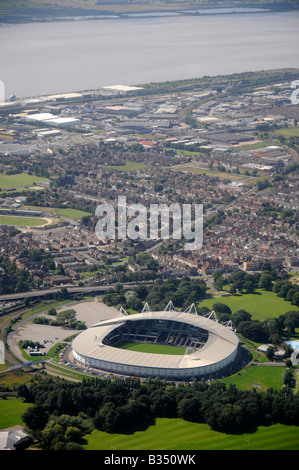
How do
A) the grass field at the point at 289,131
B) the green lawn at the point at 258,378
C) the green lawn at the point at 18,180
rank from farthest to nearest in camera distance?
the grass field at the point at 289,131 → the green lawn at the point at 18,180 → the green lawn at the point at 258,378

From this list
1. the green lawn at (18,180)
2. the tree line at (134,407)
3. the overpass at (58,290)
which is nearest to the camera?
the tree line at (134,407)

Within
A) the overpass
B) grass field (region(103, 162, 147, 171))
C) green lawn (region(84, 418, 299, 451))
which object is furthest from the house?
grass field (region(103, 162, 147, 171))

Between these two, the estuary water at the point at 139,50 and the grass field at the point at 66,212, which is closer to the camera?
the grass field at the point at 66,212

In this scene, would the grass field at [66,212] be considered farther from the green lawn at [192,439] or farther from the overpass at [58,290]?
the green lawn at [192,439]

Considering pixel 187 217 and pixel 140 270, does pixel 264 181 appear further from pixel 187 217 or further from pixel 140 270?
pixel 140 270

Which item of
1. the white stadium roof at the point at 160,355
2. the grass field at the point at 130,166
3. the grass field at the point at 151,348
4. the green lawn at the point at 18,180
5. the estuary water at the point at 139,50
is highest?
the estuary water at the point at 139,50

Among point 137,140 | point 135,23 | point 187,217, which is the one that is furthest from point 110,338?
point 135,23

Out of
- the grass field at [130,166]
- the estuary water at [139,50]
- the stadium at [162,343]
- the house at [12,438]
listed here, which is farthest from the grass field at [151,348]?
the estuary water at [139,50]

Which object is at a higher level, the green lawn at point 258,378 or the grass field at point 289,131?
the grass field at point 289,131
